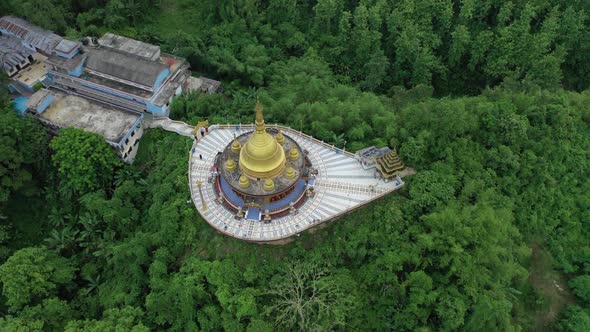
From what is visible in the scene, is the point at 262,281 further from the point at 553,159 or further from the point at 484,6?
the point at 484,6

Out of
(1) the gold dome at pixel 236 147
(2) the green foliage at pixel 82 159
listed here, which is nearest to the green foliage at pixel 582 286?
(1) the gold dome at pixel 236 147

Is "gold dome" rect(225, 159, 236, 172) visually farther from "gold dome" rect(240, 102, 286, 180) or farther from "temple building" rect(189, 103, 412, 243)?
"gold dome" rect(240, 102, 286, 180)

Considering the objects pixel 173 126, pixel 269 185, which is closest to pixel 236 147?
pixel 269 185

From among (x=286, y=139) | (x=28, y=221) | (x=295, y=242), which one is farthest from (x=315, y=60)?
(x=28, y=221)

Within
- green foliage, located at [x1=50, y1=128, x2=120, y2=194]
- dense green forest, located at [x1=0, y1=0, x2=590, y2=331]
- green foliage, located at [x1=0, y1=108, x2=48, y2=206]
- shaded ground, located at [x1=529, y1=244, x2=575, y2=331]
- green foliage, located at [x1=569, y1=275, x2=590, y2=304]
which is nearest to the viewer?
dense green forest, located at [x1=0, y1=0, x2=590, y2=331]


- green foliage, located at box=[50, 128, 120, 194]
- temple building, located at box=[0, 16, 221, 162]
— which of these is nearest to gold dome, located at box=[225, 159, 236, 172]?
green foliage, located at box=[50, 128, 120, 194]

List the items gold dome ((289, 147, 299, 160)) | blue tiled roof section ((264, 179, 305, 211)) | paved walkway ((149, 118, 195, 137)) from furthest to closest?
paved walkway ((149, 118, 195, 137))
gold dome ((289, 147, 299, 160))
blue tiled roof section ((264, 179, 305, 211))
